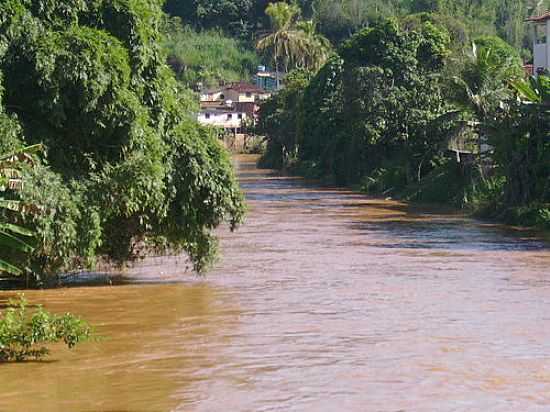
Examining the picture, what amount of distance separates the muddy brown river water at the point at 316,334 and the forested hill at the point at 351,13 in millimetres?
80167

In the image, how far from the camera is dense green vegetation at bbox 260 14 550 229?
1460 inches

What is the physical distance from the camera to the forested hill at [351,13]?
11188 cm

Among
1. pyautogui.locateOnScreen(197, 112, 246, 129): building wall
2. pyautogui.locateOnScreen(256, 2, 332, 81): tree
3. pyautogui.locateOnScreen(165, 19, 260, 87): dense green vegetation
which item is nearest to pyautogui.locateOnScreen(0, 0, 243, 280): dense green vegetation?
pyautogui.locateOnScreen(256, 2, 332, 81): tree

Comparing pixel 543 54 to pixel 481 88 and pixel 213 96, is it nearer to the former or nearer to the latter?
pixel 481 88

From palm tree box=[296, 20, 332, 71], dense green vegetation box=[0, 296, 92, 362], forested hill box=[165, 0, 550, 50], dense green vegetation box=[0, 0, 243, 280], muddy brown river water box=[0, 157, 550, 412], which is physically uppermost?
forested hill box=[165, 0, 550, 50]

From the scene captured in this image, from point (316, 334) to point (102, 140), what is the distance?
593 centimetres

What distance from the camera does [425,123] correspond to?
50.5 m

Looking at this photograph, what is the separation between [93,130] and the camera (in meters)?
21.1

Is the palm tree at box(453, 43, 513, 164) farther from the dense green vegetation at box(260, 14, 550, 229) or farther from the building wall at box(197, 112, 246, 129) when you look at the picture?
the building wall at box(197, 112, 246, 129)

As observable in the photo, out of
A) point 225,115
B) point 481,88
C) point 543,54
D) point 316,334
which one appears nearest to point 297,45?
point 225,115

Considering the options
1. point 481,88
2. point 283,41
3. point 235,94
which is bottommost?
point 481,88

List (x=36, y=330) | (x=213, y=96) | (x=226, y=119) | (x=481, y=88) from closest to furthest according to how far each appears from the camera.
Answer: (x=36, y=330) → (x=481, y=88) → (x=226, y=119) → (x=213, y=96)

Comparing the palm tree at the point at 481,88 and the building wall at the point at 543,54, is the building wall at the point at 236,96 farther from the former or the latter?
the palm tree at the point at 481,88

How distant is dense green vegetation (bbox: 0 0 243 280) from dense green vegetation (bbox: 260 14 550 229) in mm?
15534
